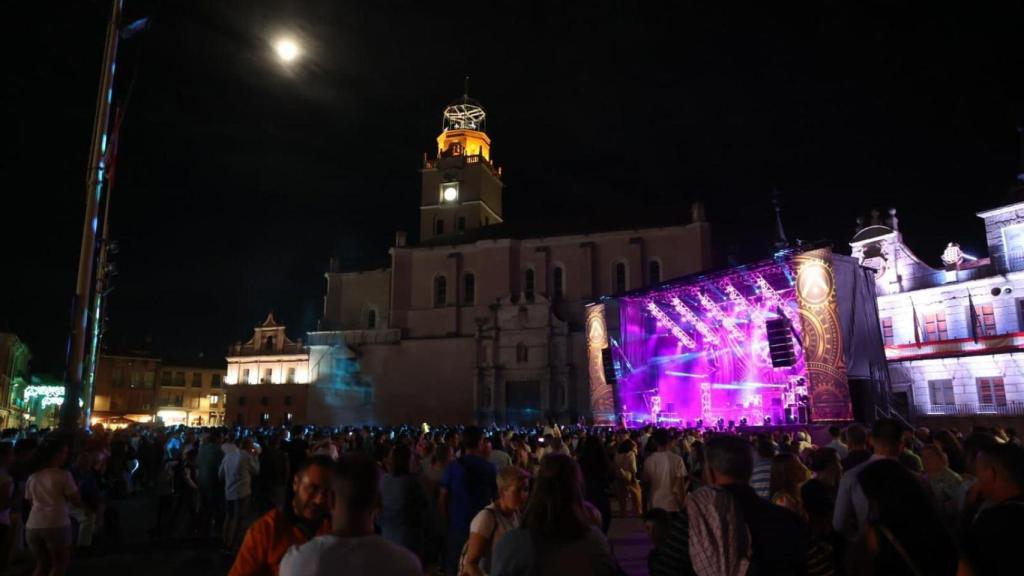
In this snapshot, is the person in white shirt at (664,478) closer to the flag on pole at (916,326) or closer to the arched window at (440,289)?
the flag on pole at (916,326)

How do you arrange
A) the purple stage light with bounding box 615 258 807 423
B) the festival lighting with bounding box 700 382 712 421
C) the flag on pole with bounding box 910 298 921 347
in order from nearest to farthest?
the purple stage light with bounding box 615 258 807 423, the flag on pole with bounding box 910 298 921 347, the festival lighting with bounding box 700 382 712 421

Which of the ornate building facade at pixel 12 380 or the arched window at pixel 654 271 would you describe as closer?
the arched window at pixel 654 271

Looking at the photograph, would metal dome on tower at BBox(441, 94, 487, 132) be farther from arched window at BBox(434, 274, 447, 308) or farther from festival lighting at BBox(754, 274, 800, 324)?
festival lighting at BBox(754, 274, 800, 324)

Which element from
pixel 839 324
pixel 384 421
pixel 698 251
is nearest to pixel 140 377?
pixel 384 421

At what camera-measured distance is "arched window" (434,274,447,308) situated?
5241cm

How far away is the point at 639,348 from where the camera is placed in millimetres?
33281

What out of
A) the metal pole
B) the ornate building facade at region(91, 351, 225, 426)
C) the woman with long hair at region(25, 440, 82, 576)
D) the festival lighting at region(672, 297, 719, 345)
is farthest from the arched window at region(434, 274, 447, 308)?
the woman with long hair at region(25, 440, 82, 576)

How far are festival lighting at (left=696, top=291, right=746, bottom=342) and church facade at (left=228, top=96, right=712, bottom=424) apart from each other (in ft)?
50.0

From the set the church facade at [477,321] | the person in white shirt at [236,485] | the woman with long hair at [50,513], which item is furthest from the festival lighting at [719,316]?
the woman with long hair at [50,513]

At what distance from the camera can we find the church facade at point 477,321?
4581cm

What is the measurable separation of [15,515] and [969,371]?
1216 inches

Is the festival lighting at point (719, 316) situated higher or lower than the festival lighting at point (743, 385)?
higher

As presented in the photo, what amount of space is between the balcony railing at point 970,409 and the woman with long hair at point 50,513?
2862 cm

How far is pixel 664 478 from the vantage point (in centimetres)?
805
